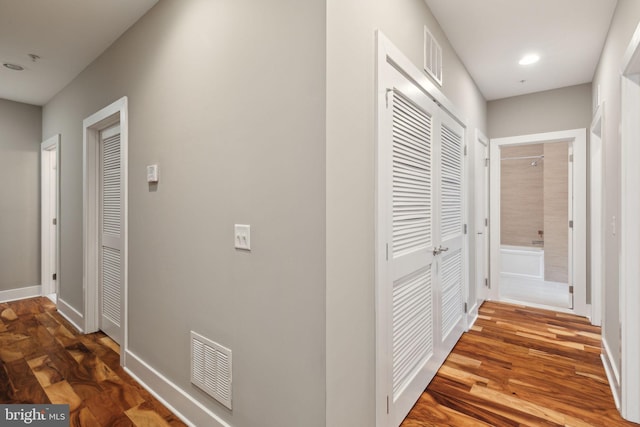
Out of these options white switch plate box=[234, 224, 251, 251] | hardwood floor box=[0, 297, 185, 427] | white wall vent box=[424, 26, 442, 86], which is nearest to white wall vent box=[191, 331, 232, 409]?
hardwood floor box=[0, 297, 185, 427]

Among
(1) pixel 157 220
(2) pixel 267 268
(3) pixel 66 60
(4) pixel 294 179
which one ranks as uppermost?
(3) pixel 66 60

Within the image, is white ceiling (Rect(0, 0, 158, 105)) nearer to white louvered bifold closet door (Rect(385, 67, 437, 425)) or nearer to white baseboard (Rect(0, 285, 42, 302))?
white louvered bifold closet door (Rect(385, 67, 437, 425))

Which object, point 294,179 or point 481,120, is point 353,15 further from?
point 481,120

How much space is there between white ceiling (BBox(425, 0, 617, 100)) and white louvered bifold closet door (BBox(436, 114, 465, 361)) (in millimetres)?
680

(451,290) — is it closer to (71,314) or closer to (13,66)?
(71,314)

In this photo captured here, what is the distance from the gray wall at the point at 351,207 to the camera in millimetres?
1228

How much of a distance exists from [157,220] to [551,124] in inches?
167

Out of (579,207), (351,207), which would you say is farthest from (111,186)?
(579,207)

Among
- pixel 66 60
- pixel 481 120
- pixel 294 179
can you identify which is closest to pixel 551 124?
pixel 481 120

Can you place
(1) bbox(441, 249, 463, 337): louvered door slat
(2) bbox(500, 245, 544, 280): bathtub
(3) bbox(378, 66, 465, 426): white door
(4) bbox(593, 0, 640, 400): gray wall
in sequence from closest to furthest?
(3) bbox(378, 66, 465, 426): white door
(4) bbox(593, 0, 640, 400): gray wall
(1) bbox(441, 249, 463, 337): louvered door slat
(2) bbox(500, 245, 544, 280): bathtub

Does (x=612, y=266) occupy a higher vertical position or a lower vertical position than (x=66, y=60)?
lower

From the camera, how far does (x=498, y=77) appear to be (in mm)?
3404

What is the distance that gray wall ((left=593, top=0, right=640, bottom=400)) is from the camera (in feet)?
6.50

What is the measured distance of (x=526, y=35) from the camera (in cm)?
257
